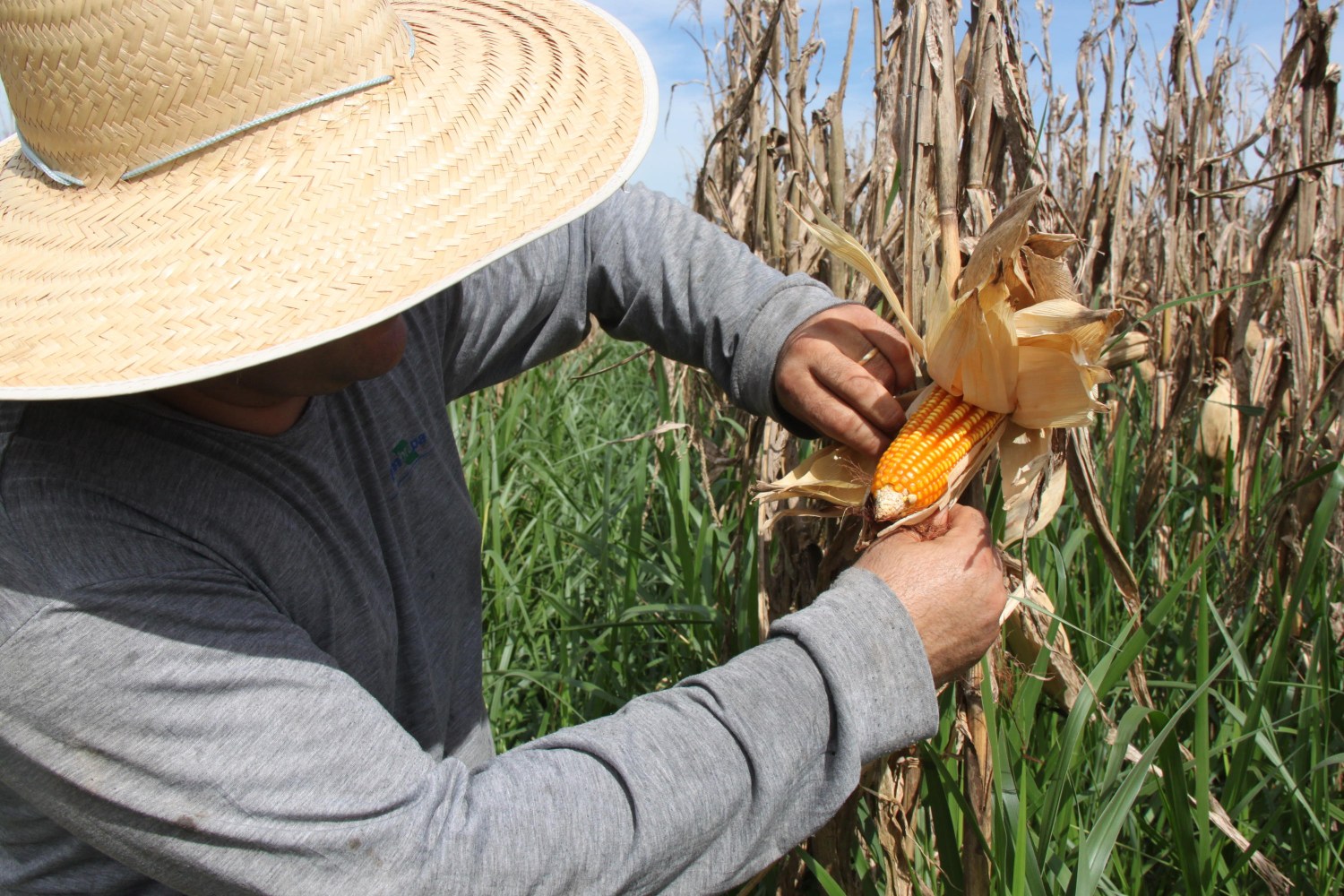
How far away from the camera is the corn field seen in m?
1.34

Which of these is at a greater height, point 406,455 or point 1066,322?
point 1066,322

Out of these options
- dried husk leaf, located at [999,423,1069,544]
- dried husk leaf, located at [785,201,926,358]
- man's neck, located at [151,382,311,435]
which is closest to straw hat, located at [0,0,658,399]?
man's neck, located at [151,382,311,435]

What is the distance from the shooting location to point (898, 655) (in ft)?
3.38

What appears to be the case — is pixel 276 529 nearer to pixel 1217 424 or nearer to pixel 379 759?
pixel 379 759

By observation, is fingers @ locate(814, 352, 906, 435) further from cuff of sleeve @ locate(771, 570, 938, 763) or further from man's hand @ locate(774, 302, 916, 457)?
cuff of sleeve @ locate(771, 570, 938, 763)

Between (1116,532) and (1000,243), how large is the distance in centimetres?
139

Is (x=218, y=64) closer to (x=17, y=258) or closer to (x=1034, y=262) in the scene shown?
(x=17, y=258)

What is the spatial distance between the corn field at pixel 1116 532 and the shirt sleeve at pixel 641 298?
21 centimetres

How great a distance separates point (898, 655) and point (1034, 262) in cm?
57

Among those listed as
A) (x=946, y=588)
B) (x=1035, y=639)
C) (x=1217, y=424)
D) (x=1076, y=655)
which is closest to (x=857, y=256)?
(x=946, y=588)

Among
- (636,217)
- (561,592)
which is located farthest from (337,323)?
(561,592)

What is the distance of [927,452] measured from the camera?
118 centimetres

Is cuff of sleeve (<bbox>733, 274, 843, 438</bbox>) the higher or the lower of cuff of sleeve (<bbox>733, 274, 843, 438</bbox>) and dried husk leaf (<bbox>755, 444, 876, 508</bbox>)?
the higher

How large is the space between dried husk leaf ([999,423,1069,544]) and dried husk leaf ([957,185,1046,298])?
0.24 meters
